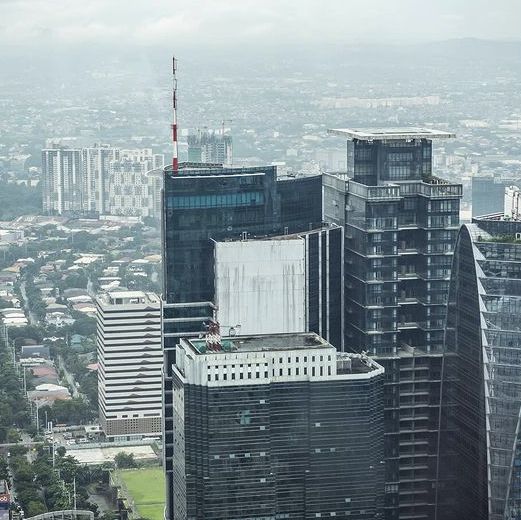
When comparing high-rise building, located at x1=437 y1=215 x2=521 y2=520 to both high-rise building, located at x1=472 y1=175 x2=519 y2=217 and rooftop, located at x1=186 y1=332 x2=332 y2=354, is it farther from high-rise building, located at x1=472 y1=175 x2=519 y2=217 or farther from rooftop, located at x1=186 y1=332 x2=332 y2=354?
high-rise building, located at x1=472 y1=175 x2=519 y2=217

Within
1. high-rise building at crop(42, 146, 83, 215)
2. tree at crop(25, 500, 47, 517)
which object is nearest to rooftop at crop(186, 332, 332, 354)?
tree at crop(25, 500, 47, 517)

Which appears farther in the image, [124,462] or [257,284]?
[124,462]

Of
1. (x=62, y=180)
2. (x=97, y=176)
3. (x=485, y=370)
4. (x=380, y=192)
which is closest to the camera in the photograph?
(x=485, y=370)

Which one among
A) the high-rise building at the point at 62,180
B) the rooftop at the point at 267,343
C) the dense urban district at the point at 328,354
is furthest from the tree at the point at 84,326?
the rooftop at the point at 267,343

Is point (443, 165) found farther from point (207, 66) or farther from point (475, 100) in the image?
point (207, 66)

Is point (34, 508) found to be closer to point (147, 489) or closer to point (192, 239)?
point (147, 489)

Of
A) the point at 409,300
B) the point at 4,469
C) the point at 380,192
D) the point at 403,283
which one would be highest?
the point at 380,192

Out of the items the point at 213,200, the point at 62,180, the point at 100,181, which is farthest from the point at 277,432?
the point at 62,180

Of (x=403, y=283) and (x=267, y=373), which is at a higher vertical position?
(x=403, y=283)
